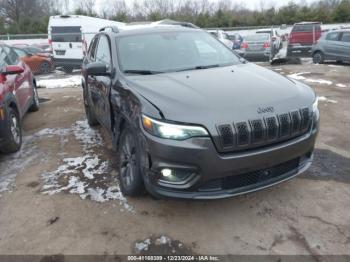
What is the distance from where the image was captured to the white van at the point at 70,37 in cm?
1475

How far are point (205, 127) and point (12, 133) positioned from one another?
3.41 metres

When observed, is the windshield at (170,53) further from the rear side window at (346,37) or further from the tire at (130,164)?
the rear side window at (346,37)

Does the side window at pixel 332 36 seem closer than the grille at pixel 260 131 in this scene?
No

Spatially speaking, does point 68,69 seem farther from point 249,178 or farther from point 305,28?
point 249,178

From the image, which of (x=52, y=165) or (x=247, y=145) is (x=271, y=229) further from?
(x=52, y=165)

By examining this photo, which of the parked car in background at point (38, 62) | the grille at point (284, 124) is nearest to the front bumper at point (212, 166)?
the grille at point (284, 124)

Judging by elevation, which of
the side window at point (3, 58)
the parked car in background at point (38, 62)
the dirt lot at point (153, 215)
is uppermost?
the side window at point (3, 58)

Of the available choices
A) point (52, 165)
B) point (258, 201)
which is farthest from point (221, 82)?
point (52, 165)

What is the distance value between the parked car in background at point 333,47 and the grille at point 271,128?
12.7 m

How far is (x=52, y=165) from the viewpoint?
469cm

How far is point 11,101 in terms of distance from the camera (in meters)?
5.18

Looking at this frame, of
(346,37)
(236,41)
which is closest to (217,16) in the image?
(236,41)

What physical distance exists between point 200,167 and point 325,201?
5.14 feet

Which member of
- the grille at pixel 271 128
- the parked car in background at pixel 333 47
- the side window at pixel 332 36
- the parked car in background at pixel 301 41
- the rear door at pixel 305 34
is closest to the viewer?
the grille at pixel 271 128
